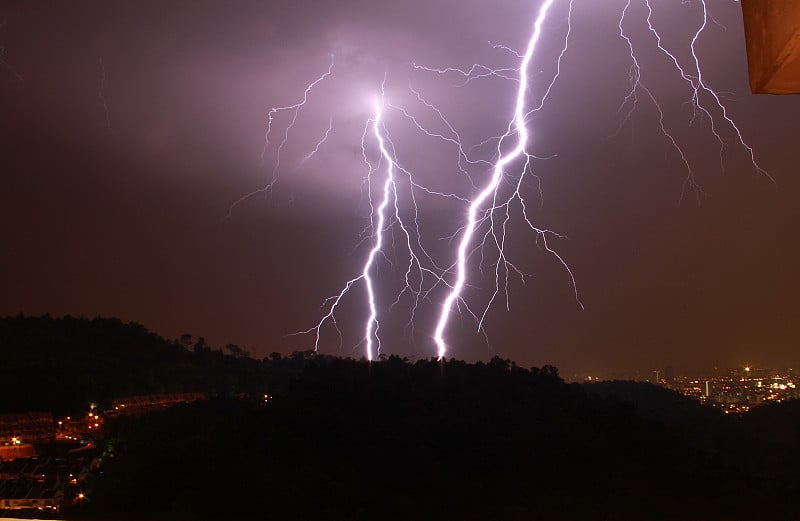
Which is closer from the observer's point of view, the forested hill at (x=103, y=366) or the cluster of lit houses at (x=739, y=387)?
the cluster of lit houses at (x=739, y=387)

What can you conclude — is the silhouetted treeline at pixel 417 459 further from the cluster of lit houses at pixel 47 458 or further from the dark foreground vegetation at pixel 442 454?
the cluster of lit houses at pixel 47 458

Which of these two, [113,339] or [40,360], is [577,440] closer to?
[40,360]

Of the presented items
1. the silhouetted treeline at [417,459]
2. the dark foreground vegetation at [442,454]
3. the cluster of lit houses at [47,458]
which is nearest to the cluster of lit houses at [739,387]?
the dark foreground vegetation at [442,454]

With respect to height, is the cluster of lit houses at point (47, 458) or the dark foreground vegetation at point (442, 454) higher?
the dark foreground vegetation at point (442, 454)

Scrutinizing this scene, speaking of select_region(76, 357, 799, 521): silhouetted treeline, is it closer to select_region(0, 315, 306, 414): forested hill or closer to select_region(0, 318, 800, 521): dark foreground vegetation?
select_region(0, 318, 800, 521): dark foreground vegetation

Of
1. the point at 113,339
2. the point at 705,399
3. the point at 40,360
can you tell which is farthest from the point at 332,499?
the point at 113,339

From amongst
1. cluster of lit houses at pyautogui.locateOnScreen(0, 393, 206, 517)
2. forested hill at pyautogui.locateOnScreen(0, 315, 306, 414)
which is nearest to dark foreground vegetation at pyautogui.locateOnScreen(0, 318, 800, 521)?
cluster of lit houses at pyautogui.locateOnScreen(0, 393, 206, 517)
